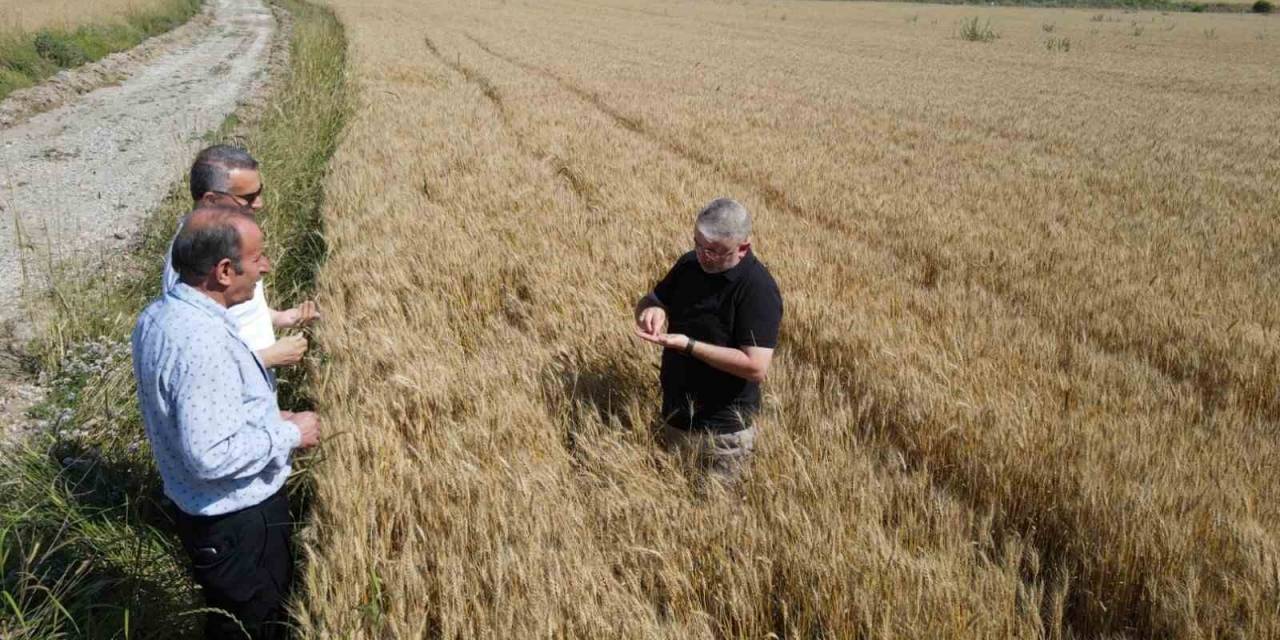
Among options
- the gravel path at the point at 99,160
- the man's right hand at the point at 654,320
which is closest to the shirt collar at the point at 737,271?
the man's right hand at the point at 654,320

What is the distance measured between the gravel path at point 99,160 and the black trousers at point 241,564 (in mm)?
3533

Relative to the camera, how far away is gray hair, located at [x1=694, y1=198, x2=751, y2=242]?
289 cm

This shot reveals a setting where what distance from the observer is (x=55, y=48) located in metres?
17.9

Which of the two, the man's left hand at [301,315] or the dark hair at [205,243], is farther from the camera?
the man's left hand at [301,315]

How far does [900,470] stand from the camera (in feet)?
9.85

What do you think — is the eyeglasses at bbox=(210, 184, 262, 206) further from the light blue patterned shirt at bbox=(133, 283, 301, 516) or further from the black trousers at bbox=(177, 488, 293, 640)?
the black trousers at bbox=(177, 488, 293, 640)

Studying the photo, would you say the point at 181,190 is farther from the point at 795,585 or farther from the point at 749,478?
the point at 795,585

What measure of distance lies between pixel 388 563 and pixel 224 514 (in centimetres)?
53

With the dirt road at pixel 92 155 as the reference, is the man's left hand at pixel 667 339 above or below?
above

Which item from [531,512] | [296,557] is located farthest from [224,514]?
[531,512]

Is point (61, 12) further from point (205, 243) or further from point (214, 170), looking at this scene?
point (205, 243)

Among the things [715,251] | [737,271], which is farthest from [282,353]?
[737,271]

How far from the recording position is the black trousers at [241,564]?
2275mm

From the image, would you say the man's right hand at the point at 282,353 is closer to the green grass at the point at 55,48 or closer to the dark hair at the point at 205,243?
the dark hair at the point at 205,243
